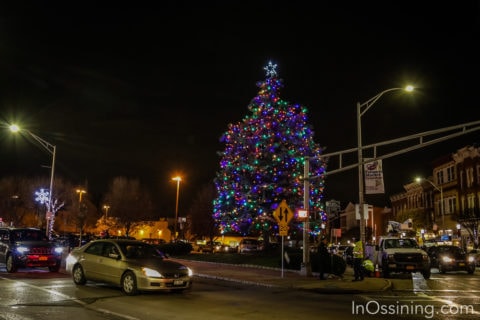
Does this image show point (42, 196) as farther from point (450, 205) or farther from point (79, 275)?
point (450, 205)

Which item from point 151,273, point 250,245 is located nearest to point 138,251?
point 151,273

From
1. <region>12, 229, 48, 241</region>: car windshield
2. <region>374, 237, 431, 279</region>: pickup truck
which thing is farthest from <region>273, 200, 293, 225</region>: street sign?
<region>12, 229, 48, 241</region>: car windshield

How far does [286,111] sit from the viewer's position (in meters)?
32.3

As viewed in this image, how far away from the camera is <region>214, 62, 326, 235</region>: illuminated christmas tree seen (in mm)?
31250

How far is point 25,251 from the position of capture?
1945 centimetres

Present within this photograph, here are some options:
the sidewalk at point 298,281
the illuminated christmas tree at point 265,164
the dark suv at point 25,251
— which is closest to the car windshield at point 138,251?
the sidewalk at point 298,281

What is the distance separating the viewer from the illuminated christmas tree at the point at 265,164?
31.2m

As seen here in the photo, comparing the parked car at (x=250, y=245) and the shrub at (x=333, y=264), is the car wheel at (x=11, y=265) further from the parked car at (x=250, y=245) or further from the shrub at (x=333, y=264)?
the parked car at (x=250, y=245)

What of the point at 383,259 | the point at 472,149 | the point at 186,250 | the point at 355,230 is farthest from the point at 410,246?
the point at 355,230

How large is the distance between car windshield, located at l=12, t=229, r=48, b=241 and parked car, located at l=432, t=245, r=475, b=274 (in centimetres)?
2078

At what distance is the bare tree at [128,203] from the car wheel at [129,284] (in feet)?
153

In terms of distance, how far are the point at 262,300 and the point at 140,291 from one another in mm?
3360

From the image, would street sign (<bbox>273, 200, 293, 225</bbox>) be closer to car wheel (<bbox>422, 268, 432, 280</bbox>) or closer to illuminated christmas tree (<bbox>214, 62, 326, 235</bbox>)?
car wheel (<bbox>422, 268, 432, 280</bbox>)

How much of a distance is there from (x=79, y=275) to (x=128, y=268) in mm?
2626
